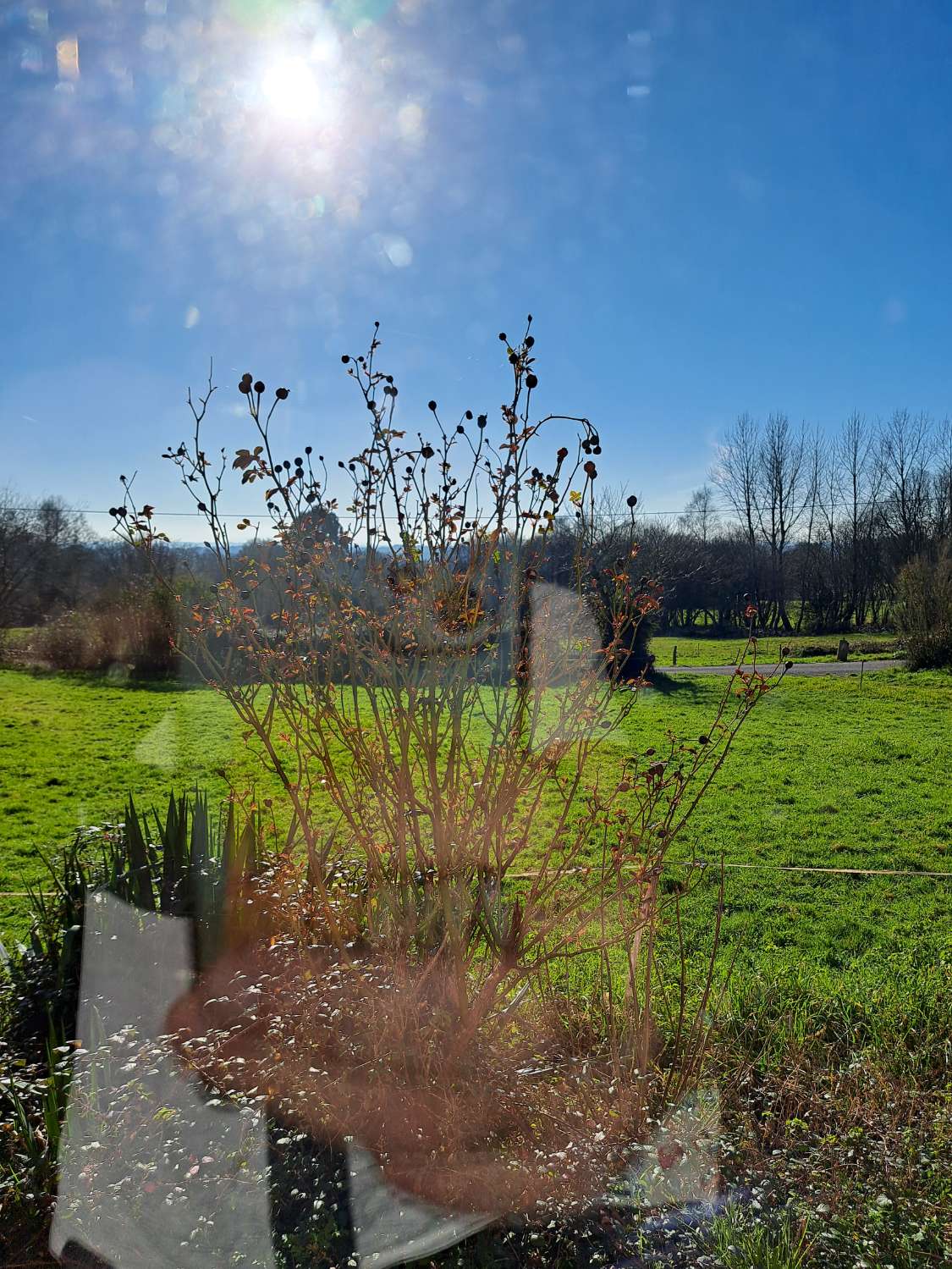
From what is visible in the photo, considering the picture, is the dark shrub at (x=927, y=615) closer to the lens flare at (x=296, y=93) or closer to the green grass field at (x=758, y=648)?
the green grass field at (x=758, y=648)

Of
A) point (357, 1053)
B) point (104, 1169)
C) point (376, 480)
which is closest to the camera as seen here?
point (104, 1169)

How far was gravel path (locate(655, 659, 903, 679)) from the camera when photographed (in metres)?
17.2

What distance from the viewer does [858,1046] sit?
9.16ft

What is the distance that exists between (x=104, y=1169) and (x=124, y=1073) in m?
0.34

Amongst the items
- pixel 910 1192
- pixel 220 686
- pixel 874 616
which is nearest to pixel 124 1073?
pixel 220 686

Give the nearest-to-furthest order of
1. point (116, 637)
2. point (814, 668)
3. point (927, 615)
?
point (116, 637), point (927, 615), point (814, 668)

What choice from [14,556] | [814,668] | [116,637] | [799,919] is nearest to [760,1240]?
[799,919]

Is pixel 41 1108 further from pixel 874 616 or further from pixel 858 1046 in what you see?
pixel 874 616

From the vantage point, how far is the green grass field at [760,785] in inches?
181

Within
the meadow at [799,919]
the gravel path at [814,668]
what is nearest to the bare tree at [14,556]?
the meadow at [799,919]

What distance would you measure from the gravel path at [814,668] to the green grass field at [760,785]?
327 cm

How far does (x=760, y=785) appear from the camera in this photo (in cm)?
761

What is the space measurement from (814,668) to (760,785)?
11708 mm

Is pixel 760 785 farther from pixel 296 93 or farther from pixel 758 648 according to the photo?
pixel 758 648
